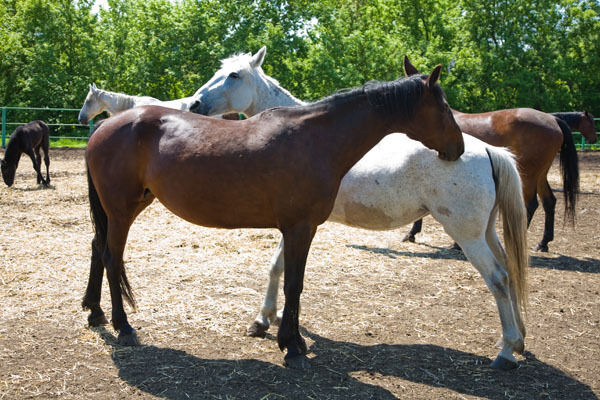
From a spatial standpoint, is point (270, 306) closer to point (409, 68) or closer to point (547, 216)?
point (409, 68)

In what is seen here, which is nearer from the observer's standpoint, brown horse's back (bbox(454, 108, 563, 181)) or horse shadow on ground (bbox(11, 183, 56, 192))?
brown horse's back (bbox(454, 108, 563, 181))

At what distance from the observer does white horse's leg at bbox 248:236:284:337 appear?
3984mm

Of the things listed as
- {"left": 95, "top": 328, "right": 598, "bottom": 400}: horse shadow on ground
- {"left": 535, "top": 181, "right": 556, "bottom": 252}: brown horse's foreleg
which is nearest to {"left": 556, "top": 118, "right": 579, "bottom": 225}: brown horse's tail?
{"left": 535, "top": 181, "right": 556, "bottom": 252}: brown horse's foreleg

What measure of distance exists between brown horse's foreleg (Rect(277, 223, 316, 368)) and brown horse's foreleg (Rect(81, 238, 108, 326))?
1.49 meters

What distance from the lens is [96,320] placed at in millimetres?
4023

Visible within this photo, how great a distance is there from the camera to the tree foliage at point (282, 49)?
76.5 ft

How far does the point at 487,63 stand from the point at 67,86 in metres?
19.5

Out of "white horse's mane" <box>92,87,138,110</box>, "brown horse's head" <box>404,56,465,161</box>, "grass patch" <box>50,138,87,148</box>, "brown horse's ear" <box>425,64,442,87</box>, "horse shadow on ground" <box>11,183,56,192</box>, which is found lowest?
"horse shadow on ground" <box>11,183,56,192</box>

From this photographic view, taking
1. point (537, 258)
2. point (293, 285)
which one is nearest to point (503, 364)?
point (293, 285)

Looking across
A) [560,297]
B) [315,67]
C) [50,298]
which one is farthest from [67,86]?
[560,297]

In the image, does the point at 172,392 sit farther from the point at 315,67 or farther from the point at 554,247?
the point at 315,67

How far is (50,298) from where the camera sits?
4.57m

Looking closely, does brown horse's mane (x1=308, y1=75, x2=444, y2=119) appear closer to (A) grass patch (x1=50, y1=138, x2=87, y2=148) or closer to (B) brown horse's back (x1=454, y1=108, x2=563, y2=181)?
(B) brown horse's back (x1=454, y1=108, x2=563, y2=181)

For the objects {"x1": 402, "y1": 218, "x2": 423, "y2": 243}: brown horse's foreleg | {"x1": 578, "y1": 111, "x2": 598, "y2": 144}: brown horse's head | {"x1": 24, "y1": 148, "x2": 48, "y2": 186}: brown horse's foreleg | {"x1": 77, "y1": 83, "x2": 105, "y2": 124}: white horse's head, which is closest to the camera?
{"x1": 402, "y1": 218, "x2": 423, "y2": 243}: brown horse's foreleg
